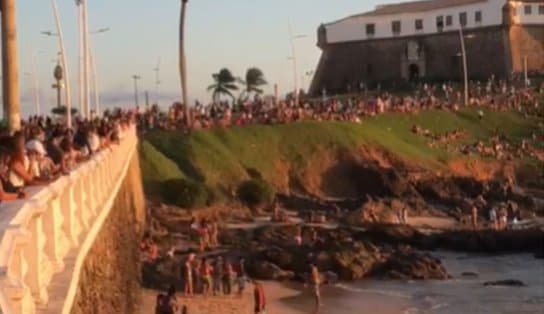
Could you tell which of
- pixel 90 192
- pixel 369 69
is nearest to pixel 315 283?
pixel 90 192

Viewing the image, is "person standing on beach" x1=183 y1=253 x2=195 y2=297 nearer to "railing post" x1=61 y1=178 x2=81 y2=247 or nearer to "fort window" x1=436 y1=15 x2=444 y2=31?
"railing post" x1=61 y1=178 x2=81 y2=247

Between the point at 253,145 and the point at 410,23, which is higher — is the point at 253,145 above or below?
below

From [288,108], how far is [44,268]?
193ft

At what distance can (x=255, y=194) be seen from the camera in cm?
5450

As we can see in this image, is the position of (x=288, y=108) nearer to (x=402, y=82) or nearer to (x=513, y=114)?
(x=513, y=114)

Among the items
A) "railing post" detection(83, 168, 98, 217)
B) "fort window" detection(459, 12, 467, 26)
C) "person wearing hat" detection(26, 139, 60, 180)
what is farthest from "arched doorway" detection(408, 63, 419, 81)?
"person wearing hat" detection(26, 139, 60, 180)

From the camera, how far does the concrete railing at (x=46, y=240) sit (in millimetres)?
6824

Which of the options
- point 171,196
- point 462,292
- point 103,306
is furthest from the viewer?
point 171,196

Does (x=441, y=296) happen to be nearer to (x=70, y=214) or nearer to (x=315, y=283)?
(x=315, y=283)

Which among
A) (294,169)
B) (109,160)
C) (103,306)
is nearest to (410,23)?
(294,169)

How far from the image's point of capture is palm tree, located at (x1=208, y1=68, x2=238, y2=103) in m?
122

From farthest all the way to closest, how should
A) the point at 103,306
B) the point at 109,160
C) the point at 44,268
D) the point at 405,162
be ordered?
the point at 405,162 → the point at 109,160 → the point at 103,306 → the point at 44,268

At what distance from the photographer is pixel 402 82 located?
3939 inches

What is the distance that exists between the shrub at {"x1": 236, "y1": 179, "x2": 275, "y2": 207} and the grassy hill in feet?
3.14
